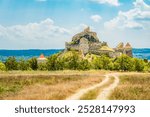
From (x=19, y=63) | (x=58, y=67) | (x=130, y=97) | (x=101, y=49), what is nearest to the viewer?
(x=130, y=97)

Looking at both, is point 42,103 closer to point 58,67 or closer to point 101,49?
point 58,67

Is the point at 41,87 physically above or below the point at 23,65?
above

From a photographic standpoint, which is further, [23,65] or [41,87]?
[23,65]

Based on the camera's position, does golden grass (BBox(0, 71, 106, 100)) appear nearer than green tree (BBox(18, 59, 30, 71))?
Yes

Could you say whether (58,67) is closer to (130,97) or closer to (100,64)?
(100,64)

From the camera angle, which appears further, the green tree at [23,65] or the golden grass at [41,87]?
the green tree at [23,65]

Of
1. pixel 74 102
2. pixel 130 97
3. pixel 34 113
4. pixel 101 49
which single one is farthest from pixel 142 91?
pixel 101 49

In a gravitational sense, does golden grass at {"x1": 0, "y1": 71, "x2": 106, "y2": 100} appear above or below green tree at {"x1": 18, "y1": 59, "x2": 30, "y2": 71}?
above

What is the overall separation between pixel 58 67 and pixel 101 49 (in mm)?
93306

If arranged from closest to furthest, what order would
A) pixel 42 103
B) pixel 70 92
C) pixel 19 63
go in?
pixel 42 103 < pixel 70 92 < pixel 19 63

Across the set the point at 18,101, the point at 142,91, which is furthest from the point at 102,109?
the point at 142,91

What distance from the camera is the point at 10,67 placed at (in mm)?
113625

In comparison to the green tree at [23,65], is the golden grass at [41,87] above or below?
above

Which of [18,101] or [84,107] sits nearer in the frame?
[84,107]
